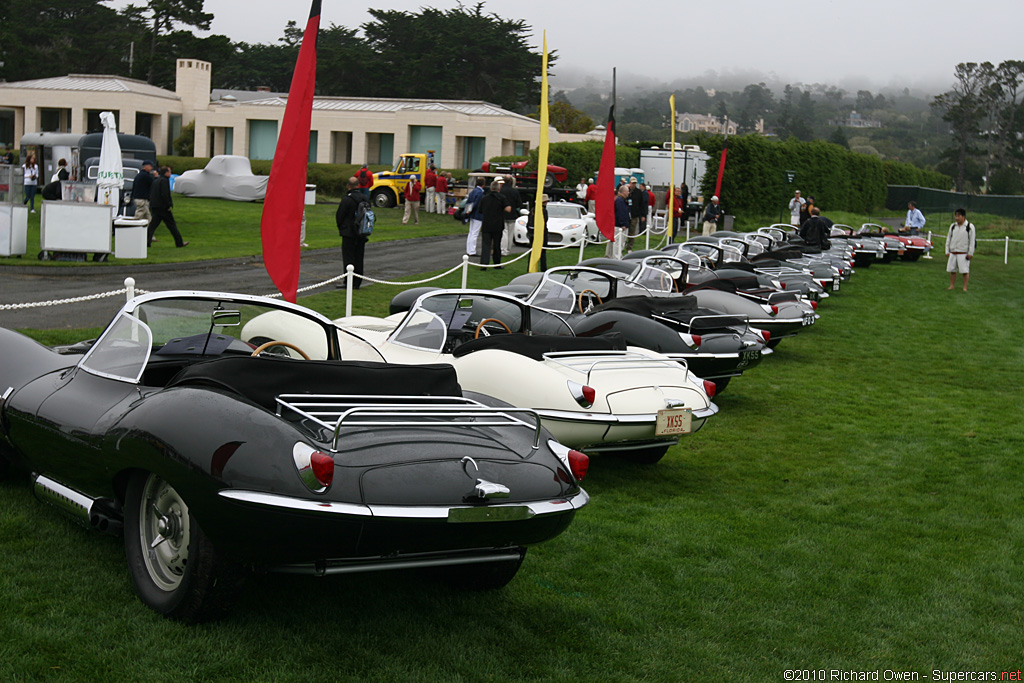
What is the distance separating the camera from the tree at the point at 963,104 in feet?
370

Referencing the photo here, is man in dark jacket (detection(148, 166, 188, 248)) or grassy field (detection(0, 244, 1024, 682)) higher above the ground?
man in dark jacket (detection(148, 166, 188, 248))

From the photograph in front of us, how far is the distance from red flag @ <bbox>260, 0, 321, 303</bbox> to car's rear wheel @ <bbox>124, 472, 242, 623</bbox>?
2.81m

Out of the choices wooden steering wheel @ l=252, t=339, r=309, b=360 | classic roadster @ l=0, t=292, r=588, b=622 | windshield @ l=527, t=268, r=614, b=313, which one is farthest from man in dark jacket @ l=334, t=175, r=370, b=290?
classic roadster @ l=0, t=292, r=588, b=622

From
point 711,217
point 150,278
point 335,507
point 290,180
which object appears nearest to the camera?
point 335,507

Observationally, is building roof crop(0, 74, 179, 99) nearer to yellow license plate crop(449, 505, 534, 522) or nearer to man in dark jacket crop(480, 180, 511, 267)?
man in dark jacket crop(480, 180, 511, 267)

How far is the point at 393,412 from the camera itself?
4273mm

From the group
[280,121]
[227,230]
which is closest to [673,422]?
[227,230]

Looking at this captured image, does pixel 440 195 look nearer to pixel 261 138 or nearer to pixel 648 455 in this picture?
pixel 261 138

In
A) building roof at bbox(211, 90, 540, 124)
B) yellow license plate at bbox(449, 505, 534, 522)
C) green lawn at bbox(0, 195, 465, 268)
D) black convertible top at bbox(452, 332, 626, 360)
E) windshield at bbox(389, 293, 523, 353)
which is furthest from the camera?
building roof at bbox(211, 90, 540, 124)

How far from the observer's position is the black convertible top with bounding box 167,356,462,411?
4.44 meters

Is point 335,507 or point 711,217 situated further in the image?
point 711,217

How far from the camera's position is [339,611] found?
426 cm

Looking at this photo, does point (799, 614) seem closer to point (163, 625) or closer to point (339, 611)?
point (339, 611)

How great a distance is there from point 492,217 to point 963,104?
11104 cm
